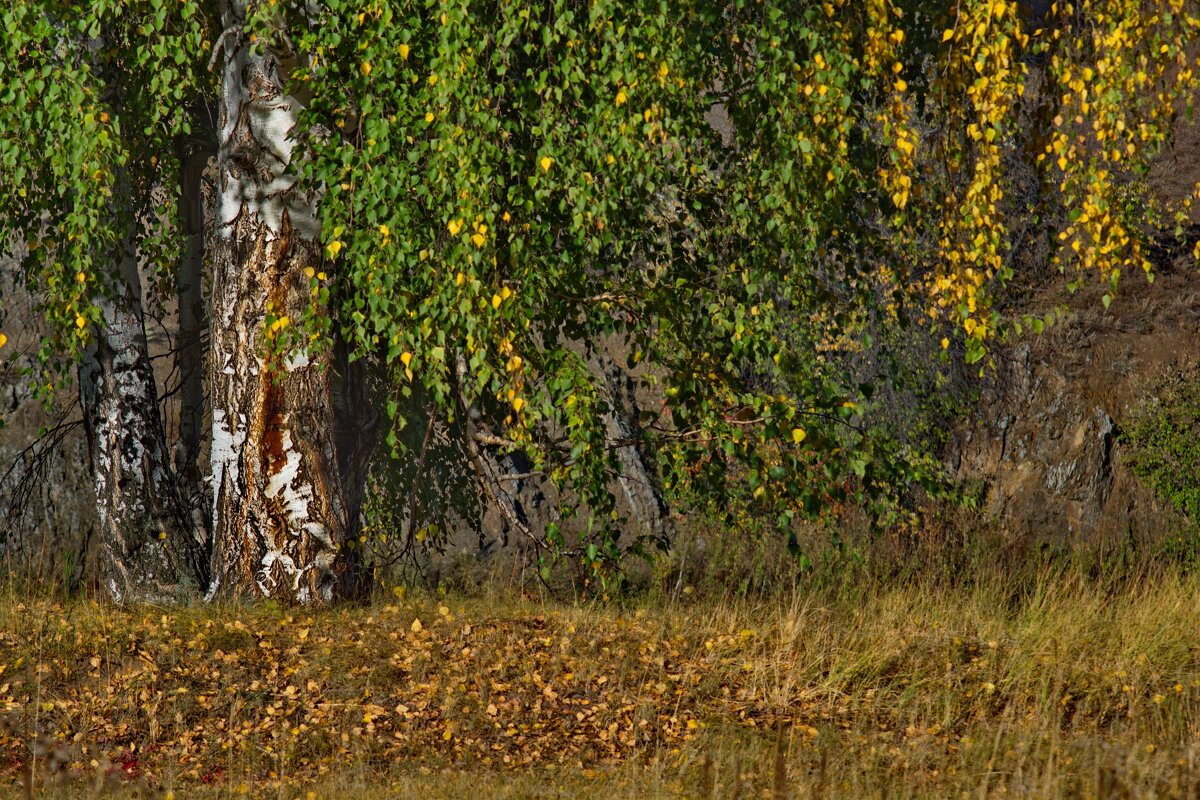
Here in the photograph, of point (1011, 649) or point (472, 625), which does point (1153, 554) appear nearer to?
point (1011, 649)

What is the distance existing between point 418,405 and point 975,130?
150 inches

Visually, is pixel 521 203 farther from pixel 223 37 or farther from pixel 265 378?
pixel 223 37

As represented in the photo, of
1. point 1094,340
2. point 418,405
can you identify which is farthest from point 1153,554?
point 418,405

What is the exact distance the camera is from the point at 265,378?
6.11 metres

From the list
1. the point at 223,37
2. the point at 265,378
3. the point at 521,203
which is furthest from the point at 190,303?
the point at 521,203

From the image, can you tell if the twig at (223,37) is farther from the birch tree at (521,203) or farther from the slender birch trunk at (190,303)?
the slender birch trunk at (190,303)

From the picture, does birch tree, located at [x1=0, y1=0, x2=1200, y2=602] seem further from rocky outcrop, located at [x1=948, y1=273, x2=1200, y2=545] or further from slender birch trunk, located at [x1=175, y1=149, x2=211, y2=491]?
rocky outcrop, located at [x1=948, y1=273, x2=1200, y2=545]

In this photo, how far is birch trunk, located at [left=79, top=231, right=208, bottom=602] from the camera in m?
7.04

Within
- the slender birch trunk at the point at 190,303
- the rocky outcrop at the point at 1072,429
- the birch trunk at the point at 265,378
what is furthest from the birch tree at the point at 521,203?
the rocky outcrop at the point at 1072,429

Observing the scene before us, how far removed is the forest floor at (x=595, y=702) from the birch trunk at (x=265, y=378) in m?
0.34

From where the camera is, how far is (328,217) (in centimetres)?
527

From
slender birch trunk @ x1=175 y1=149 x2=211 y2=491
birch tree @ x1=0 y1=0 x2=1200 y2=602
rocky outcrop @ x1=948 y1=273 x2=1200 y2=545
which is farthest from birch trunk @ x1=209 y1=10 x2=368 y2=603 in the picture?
rocky outcrop @ x1=948 y1=273 x2=1200 y2=545

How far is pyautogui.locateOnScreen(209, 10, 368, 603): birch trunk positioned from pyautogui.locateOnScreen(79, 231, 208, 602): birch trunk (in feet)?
3.43

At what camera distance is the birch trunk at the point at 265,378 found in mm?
6098
